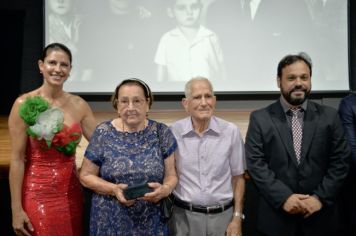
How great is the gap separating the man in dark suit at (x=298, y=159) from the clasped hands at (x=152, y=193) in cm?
51

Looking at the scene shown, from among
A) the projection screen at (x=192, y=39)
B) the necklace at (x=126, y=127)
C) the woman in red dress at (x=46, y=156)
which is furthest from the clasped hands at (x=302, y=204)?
the projection screen at (x=192, y=39)

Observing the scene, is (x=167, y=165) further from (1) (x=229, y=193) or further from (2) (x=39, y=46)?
(2) (x=39, y=46)

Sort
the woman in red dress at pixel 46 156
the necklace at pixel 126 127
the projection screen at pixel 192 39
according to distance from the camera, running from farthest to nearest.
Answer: the projection screen at pixel 192 39 → the woman in red dress at pixel 46 156 → the necklace at pixel 126 127

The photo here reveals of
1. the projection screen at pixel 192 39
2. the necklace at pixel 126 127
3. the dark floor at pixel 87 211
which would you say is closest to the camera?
the necklace at pixel 126 127

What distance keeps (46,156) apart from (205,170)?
0.88m

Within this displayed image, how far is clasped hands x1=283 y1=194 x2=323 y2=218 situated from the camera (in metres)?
2.16

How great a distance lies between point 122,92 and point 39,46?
12.7ft

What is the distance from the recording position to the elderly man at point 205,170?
2234mm

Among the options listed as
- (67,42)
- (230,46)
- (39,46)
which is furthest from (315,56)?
(39,46)

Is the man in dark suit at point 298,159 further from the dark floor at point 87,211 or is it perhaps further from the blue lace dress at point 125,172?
the dark floor at point 87,211

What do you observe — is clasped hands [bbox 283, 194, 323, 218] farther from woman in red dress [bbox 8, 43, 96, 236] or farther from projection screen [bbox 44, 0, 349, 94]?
projection screen [bbox 44, 0, 349, 94]

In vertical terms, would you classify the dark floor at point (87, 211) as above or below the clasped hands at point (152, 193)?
below

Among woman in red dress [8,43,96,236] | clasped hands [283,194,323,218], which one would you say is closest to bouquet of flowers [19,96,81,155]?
woman in red dress [8,43,96,236]

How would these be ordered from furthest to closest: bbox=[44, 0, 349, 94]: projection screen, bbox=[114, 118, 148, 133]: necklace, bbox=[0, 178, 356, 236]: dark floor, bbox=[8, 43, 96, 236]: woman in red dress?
1. bbox=[44, 0, 349, 94]: projection screen
2. bbox=[0, 178, 356, 236]: dark floor
3. bbox=[8, 43, 96, 236]: woman in red dress
4. bbox=[114, 118, 148, 133]: necklace
